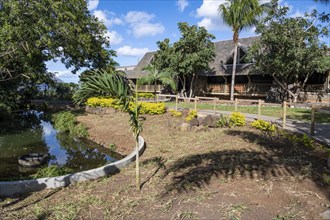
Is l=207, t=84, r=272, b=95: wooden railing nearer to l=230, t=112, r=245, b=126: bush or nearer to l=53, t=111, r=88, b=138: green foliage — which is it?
l=230, t=112, r=245, b=126: bush

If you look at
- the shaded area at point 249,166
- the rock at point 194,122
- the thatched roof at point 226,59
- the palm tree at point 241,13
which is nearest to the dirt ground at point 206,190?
the shaded area at point 249,166

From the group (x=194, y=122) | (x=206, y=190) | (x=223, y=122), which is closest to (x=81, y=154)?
(x=194, y=122)

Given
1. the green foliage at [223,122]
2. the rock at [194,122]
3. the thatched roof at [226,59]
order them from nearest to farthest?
the green foliage at [223,122] < the rock at [194,122] < the thatched roof at [226,59]

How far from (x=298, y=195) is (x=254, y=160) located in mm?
1944

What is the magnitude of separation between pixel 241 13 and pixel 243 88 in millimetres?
6816

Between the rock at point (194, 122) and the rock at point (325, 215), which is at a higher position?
the rock at point (194, 122)

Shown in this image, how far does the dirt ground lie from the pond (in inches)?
97.8

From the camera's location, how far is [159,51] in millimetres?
25047

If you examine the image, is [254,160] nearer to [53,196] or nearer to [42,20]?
[53,196]

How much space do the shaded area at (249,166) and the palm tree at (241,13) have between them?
1500 centimetres

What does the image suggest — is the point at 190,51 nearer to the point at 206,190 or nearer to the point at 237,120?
the point at 237,120

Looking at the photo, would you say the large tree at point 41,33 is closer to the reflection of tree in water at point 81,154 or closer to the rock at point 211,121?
the reflection of tree in water at point 81,154

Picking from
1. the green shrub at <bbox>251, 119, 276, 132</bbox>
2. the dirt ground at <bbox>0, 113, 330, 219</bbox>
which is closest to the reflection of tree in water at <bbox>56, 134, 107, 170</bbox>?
the dirt ground at <bbox>0, 113, 330, 219</bbox>

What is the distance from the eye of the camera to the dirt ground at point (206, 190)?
171 inches
